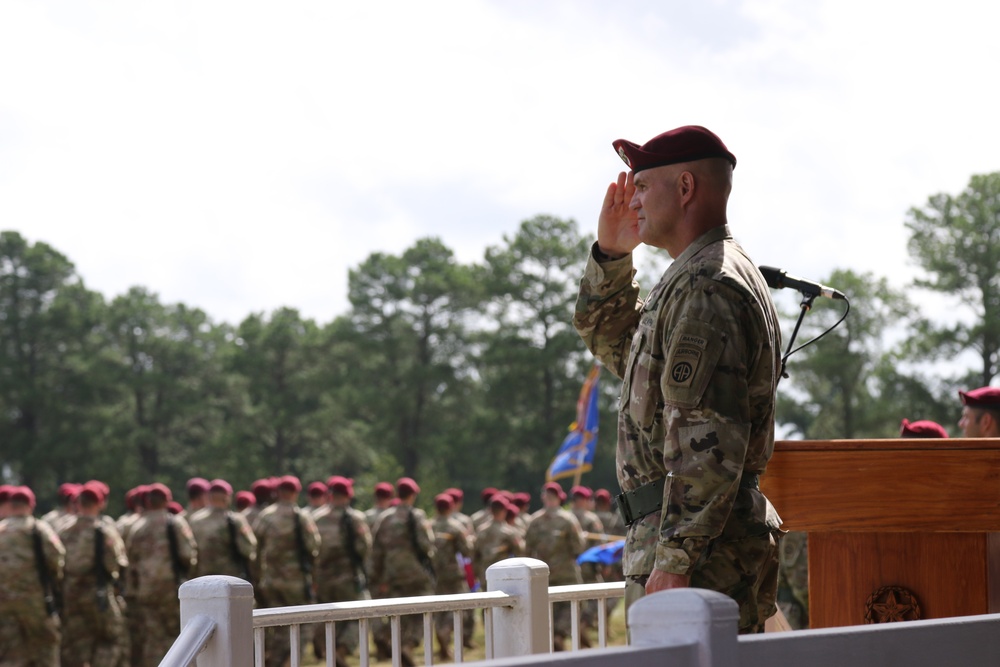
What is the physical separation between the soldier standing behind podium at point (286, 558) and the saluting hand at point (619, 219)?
10310 mm

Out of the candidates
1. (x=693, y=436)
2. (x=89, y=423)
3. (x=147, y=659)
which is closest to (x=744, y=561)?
(x=693, y=436)

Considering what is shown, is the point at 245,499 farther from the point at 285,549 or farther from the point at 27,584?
the point at 27,584

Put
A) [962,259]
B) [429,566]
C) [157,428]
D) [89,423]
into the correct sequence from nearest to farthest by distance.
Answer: [429,566]
[962,259]
[89,423]
[157,428]

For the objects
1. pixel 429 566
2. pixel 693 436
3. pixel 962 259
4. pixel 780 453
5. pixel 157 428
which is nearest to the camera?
pixel 693 436

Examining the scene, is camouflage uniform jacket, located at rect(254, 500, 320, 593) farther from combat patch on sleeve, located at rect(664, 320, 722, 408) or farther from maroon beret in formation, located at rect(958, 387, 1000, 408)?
combat patch on sleeve, located at rect(664, 320, 722, 408)

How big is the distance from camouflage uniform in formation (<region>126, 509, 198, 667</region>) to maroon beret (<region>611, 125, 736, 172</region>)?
33.2 feet

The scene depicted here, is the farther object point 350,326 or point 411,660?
point 350,326

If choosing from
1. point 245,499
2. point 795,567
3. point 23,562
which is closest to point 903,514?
point 795,567

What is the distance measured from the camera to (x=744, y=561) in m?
3.05

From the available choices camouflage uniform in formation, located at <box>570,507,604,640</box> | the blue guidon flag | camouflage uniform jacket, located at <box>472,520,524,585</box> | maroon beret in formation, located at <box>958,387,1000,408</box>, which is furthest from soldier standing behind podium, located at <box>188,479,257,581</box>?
maroon beret in formation, located at <box>958,387,1000,408</box>

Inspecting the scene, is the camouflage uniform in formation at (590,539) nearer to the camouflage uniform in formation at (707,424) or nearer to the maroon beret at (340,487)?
the maroon beret at (340,487)

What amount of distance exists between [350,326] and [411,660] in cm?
4162

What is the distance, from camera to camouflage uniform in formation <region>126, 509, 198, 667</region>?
12.5 m

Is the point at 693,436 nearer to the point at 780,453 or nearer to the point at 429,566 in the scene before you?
the point at 780,453
